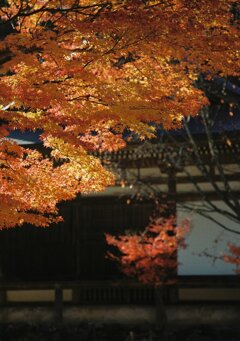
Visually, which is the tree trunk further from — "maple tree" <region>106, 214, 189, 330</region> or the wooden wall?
the wooden wall

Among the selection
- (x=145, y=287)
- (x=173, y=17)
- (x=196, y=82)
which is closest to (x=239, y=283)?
(x=145, y=287)

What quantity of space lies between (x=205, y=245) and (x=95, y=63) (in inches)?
301

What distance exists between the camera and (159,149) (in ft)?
45.0

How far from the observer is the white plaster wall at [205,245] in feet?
45.5

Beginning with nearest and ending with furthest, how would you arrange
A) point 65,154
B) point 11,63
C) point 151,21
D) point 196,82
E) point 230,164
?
1. point 11,63
2. point 151,21
3. point 65,154
4. point 196,82
5. point 230,164

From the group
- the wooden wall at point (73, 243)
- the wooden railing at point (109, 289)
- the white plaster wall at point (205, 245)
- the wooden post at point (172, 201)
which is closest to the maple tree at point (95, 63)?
the wooden post at point (172, 201)

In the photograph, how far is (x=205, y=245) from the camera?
1412 centimetres

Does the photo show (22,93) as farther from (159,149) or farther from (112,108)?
(159,149)

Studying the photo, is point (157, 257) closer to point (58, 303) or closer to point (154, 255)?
point (154, 255)

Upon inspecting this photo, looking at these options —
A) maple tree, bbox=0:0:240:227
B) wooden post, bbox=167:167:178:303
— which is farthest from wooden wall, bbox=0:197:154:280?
maple tree, bbox=0:0:240:227

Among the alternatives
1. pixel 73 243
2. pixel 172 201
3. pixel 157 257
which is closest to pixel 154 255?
pixel 157 257

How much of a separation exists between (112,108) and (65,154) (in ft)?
4.61

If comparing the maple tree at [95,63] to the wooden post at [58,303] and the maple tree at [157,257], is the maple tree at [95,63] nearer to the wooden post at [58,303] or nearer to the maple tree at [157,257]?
the maple tree at [157,257]

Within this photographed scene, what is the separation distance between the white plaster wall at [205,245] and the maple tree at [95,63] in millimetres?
5899
